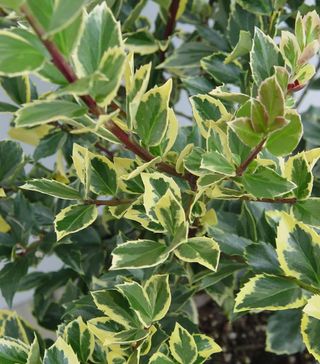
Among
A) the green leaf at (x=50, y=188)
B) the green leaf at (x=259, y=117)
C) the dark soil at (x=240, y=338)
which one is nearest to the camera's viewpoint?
the green leaf at (x=259, y=117)

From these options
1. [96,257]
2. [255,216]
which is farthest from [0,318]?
[255,216]

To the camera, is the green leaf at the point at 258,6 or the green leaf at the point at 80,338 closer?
the green leaf at the point at 80,338

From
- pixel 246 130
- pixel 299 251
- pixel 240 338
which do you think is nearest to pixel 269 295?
pixel 299 251

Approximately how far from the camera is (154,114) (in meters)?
0.41

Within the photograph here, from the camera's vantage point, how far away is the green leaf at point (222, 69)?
61cm

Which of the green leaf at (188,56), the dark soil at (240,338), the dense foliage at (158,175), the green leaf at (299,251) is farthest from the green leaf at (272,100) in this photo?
the dark soil at (240,338)

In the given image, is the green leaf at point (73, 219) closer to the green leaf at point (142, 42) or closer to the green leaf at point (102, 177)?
the green leaf at point (102, 177)

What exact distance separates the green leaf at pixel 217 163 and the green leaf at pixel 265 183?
0.01 m

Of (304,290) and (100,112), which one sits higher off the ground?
(100,112)

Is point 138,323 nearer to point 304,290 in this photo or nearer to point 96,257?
point 304,290

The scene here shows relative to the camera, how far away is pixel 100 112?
1.08 ft

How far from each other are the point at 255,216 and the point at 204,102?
150 mm

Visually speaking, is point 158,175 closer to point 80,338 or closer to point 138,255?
point 138,255

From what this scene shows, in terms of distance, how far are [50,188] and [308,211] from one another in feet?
0.67
